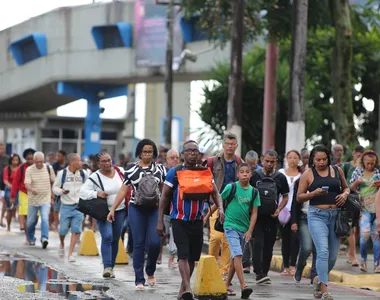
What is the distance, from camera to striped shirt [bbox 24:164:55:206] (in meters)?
20.4

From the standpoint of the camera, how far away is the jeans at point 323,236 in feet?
41.1

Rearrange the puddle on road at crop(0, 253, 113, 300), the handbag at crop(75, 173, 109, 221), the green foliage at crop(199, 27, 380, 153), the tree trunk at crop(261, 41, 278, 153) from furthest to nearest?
the green foliage at crop(199, 27, 380, 153) → the tree trunk at crop(261, 41, 278, 153) → the handbag at crop(75, 173, 109, 221) → the puddle on road at crop(0, 253, 113, 300)

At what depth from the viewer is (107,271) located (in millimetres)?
14625

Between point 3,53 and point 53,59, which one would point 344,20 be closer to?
point 53,59

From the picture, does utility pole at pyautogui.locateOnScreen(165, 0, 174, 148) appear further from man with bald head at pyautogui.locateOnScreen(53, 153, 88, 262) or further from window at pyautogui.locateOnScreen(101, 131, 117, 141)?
window at pyautogui.locateOnScreen(101, 131, 117, 141)

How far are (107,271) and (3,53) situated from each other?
150 feet

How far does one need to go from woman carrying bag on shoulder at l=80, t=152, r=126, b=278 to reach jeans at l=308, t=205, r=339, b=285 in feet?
10.2

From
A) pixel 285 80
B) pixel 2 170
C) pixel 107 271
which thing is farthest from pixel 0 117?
pixel 107 271

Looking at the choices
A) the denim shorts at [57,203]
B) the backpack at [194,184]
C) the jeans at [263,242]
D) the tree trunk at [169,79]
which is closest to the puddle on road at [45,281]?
the backpack at [194,184]

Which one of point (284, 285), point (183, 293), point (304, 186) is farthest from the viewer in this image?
point (284, 285)

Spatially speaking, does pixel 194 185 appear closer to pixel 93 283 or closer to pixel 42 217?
pixel 93 283

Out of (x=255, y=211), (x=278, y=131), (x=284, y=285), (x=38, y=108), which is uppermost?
(x=38, y=108)

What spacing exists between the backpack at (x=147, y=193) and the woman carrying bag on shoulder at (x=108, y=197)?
5.25 ft

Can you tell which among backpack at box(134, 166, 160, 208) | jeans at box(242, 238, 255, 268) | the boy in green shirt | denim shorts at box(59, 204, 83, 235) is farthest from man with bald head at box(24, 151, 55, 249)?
the boy in green shirt
